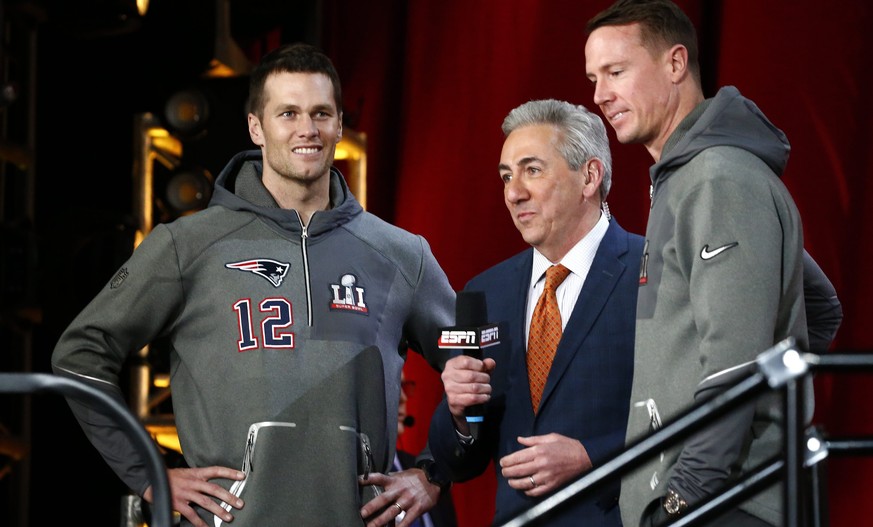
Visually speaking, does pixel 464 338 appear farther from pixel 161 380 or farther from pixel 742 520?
pixel 161 380

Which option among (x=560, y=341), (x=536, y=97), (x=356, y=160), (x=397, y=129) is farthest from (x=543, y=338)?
(x=397, y=129)

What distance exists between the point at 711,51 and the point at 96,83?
8.54ft

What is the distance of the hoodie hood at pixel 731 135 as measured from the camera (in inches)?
89.3

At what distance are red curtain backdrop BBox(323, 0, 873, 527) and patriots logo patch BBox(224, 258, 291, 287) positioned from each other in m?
2.07

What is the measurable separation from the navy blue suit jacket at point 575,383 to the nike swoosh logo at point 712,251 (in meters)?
0.64

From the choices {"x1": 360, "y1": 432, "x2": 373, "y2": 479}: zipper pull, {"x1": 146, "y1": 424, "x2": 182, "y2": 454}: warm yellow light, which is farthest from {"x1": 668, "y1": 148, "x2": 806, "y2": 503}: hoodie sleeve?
{"x1": 146, "y1": 424, "x2": 182, "y2": 454}: warm yellow light

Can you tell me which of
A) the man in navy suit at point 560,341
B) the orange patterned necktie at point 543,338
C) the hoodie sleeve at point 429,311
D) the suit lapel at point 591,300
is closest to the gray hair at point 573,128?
the man in navy suit at point 560,341

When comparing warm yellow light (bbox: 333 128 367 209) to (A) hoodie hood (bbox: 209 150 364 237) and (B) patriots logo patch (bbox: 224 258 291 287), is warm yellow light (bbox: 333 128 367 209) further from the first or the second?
(B) patriots logo patch (bbox: 224 258 291 287)

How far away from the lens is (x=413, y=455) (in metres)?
5.09

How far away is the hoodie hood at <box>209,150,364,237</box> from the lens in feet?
9.41

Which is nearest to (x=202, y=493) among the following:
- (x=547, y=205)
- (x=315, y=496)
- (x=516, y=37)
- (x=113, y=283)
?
(x=315, y=496)

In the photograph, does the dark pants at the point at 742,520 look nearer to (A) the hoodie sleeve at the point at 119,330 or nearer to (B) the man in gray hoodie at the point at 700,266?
(B) the man in gray hoodie at the point at 700,266

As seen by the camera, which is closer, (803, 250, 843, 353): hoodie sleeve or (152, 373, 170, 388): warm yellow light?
(803, 250, 843, 353): hoodie sleeve

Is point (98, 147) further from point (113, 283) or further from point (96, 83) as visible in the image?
point (113, 283)
